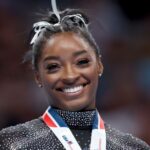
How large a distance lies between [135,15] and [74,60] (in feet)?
5.99

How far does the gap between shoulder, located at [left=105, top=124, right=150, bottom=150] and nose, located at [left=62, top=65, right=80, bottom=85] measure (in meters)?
0.27

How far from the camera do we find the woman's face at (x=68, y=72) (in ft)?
5.86

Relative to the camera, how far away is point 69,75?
1772 millimetres

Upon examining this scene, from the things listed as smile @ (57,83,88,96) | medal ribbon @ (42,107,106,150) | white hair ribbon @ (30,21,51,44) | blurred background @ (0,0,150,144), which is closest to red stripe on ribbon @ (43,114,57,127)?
medal ribbon @ (42,107,106,150)

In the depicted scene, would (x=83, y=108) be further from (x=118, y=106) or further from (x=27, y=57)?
(x=118, y=106)

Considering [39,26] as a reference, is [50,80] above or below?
below

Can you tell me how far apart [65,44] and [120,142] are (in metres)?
0.41

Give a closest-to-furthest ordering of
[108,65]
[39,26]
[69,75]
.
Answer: [69,75], [39,26], [108,65]

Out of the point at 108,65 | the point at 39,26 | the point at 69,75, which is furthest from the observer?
the point at 108,65

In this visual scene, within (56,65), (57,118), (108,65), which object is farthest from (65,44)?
(108,65)

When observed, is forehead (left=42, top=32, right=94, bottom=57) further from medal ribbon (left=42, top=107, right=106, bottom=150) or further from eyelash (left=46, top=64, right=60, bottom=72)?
medal ribbon (left=42, top=107, right=106, bottom=150)

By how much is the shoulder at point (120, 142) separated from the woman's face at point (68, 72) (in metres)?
0.16

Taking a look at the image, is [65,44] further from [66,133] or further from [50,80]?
[66,133]

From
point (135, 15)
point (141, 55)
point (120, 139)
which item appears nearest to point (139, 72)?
point (141, 55)
